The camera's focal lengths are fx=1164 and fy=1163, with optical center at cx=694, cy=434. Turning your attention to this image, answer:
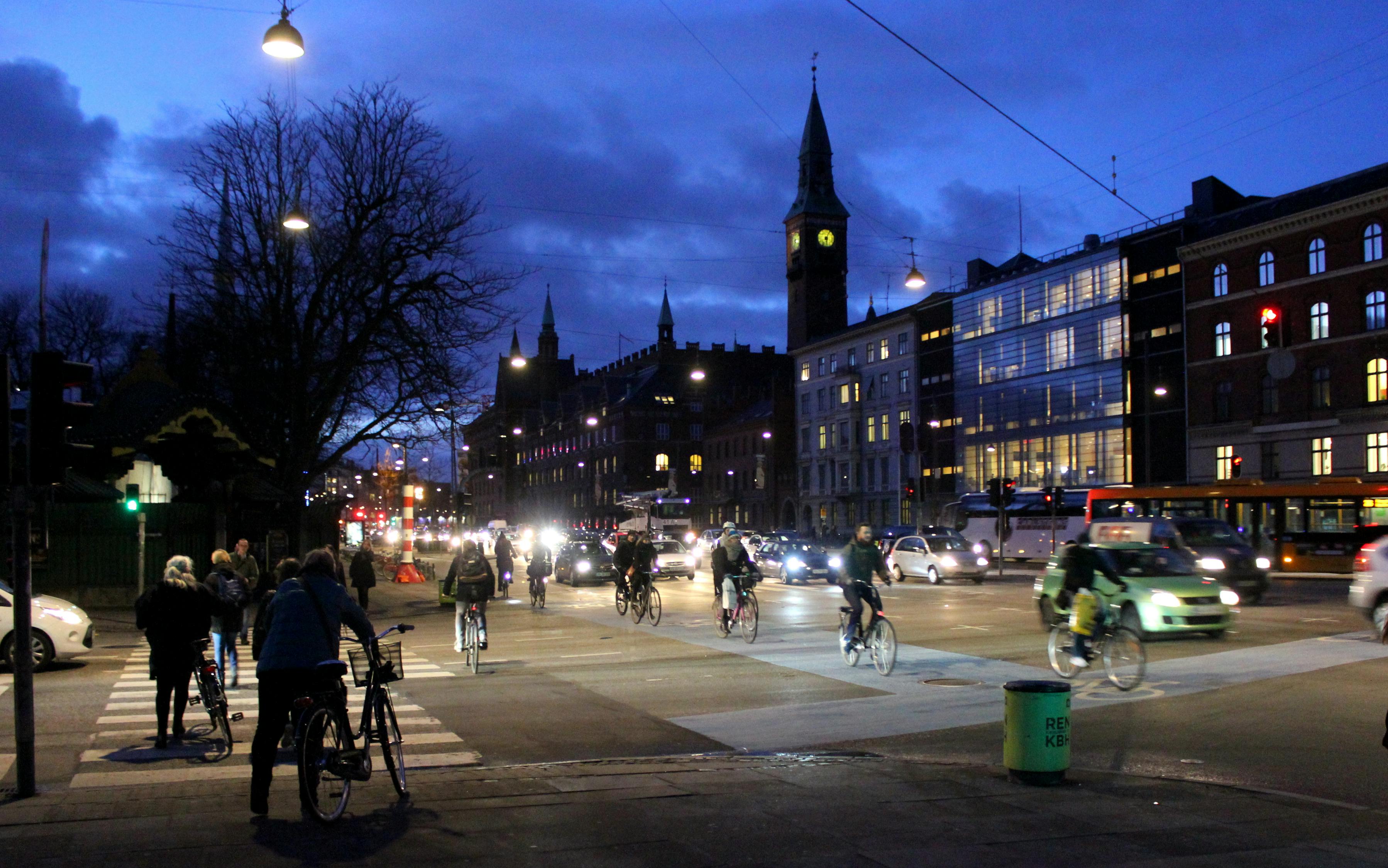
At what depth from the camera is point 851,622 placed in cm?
1566

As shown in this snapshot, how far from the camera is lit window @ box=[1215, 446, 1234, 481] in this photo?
188ft

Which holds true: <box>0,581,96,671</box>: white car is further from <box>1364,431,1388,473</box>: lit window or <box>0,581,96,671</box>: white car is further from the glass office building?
the glass office building

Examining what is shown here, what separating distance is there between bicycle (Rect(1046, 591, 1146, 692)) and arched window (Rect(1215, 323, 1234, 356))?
48.6m

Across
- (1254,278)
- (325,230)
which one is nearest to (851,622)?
(325,230)

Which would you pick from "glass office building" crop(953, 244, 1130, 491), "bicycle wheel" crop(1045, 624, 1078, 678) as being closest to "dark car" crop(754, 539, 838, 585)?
"bicycle wheel" crop(1045, 624, 1078, 678)

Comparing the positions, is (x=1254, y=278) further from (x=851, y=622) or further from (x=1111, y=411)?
(x=851, y=622)

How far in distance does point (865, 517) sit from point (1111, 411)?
24493mm

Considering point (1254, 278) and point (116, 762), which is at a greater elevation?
point (1254, 278)

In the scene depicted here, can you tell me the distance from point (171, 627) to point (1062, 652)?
10128 mm

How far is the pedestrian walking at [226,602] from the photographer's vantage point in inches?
505

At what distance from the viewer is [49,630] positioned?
16.5 metres

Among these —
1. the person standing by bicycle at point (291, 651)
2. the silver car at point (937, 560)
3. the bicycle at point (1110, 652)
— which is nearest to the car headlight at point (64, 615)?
the person standing by bicycle at point (291, 651)

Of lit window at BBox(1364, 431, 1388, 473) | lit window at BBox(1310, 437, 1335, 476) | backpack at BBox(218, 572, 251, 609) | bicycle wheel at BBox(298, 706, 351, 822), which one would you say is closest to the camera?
bicycle wheel at BBox(298, 706, 351, 822)

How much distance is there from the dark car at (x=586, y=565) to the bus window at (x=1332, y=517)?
22.8 meters
